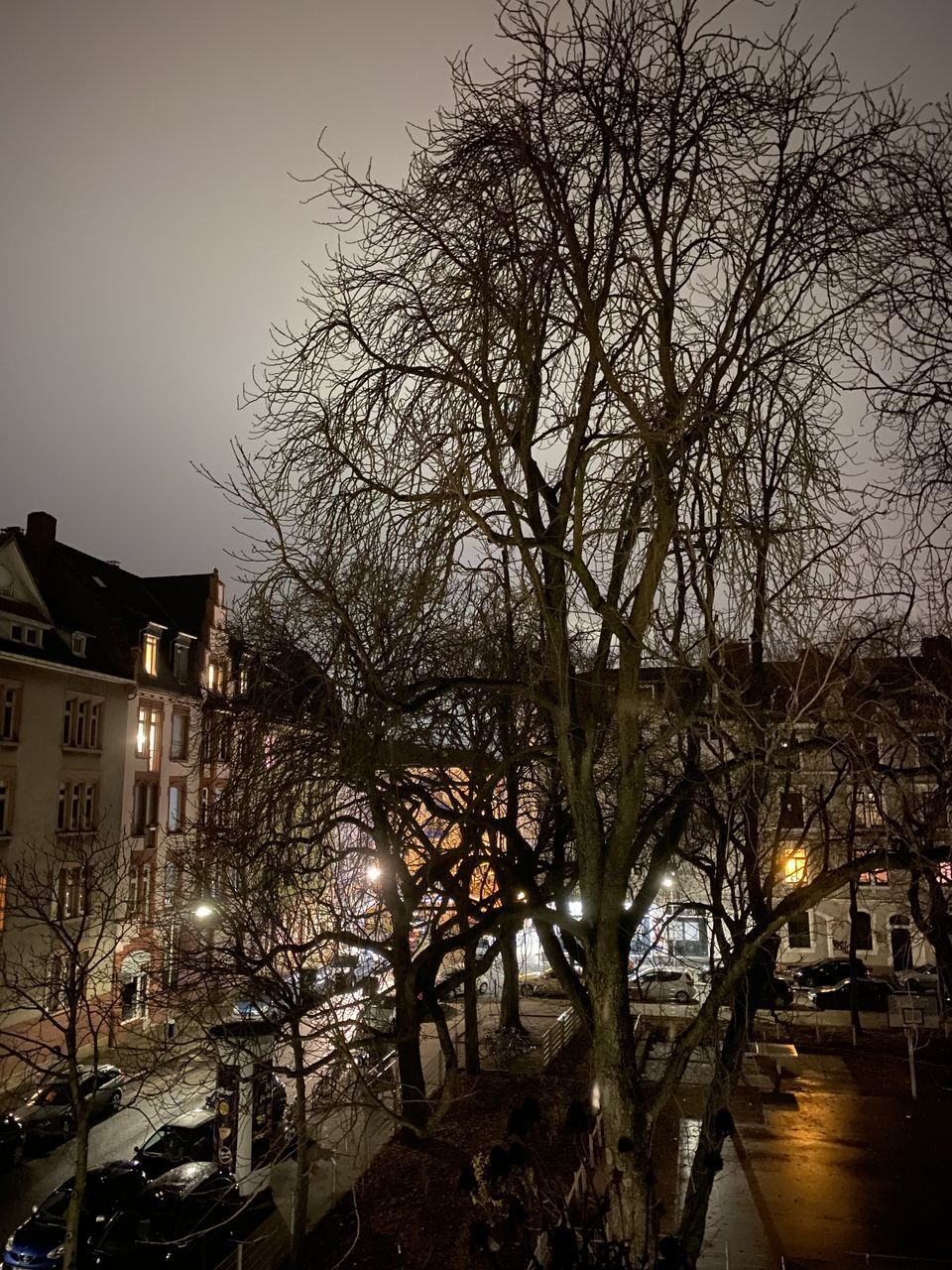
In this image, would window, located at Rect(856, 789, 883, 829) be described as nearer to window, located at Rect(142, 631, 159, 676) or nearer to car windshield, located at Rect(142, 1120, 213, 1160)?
car windshield, located at Rect(142, 1120, 213, 1160)

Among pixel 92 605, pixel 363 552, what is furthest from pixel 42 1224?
pixel 92 605

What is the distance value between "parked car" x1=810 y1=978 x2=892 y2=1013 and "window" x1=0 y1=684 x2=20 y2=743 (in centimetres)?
2689

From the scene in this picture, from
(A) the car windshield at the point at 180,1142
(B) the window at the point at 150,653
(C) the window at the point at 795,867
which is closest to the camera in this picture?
(C) the window at the point at 795,867

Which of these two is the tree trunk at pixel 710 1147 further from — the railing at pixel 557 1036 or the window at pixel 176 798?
the window at pixel 176 798

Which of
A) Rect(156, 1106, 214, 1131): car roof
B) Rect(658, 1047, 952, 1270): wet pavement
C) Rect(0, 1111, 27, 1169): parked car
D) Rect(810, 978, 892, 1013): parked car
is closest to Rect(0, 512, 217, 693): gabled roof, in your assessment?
Rect(0, 1111, 27, 1169): parked car

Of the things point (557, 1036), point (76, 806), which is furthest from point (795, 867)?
point (76, 806)

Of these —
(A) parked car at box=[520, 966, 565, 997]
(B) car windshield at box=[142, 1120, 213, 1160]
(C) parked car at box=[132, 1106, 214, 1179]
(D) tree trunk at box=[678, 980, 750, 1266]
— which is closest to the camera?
(D) tree trunk at box=[678, 980, 750, 1266]

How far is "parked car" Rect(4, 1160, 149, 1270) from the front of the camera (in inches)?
526

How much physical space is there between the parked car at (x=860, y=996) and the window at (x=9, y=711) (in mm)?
26887

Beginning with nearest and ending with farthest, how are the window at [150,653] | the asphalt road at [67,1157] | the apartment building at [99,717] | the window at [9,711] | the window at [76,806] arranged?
the asphalt road at [67,1157] < the window at [9,711] < the apartment building at [99,717] < the window at [76,806] < the window at [150,653]

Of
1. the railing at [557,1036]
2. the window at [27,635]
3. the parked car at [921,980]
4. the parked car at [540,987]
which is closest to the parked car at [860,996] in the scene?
the parked car at [921,980]

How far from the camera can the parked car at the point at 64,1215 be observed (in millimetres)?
13352

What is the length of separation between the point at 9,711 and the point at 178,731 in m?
9.20

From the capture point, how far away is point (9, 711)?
82.9ft
